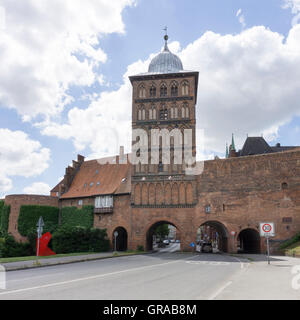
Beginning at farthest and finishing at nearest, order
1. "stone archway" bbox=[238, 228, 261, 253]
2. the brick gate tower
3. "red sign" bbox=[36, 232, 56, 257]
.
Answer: the brick gate tower
"stone archway" bbox=[238, 228, 261, 253]
"red sign" bbox=[36, 232, 56, 257]

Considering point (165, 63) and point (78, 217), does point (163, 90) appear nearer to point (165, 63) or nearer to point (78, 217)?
point (165, 63)

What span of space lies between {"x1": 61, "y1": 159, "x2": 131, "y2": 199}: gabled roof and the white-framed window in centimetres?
69

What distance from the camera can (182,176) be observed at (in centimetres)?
4272

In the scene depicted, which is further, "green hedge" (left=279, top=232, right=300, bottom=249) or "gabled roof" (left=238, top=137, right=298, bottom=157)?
"gabled roof" (left=238, top=137, right=298, bottom=157)

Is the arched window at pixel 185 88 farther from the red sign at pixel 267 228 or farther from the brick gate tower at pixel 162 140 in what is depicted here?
the red sign at pixel 267 228

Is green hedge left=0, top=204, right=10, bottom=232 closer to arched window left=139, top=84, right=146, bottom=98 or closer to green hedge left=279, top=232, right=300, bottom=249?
arched window left=139, top=84, right=146, bottom=98

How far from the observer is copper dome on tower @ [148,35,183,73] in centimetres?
4981

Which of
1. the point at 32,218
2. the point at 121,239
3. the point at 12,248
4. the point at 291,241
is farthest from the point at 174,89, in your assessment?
the point at 12,248

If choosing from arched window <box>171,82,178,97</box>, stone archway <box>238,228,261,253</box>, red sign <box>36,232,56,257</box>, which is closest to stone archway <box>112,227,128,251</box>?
red sign <box>36,232,56,257</box>

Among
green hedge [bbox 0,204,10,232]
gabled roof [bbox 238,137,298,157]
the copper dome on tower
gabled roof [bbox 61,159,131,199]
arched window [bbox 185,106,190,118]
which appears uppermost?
the copper dome on tower
